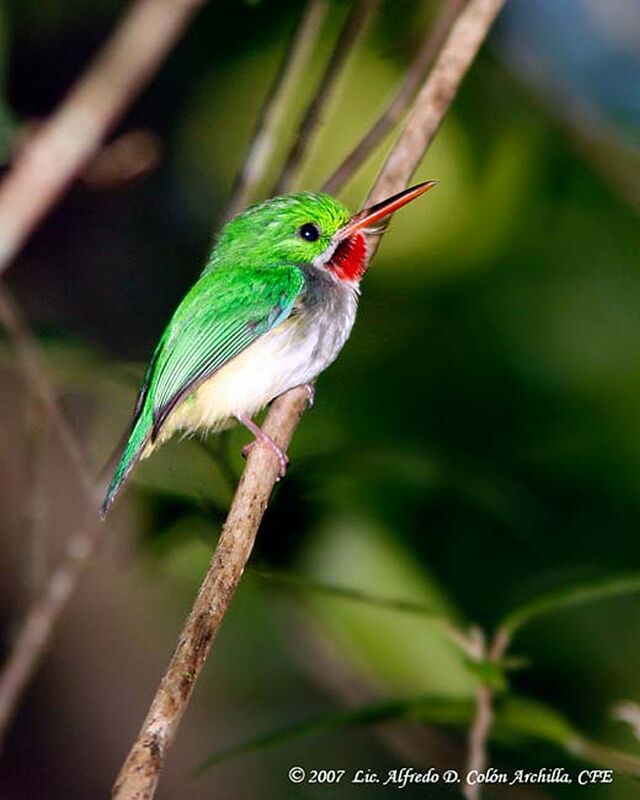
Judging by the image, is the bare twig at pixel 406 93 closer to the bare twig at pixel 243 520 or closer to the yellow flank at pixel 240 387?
the bare twig at pixel 243 520

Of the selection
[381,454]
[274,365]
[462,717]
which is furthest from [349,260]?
[462,717]

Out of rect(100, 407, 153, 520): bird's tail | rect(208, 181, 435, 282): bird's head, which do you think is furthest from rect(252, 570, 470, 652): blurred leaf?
rect(208, 181, 435, 282): bird's head

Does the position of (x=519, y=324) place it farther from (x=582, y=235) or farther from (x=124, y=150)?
(x=124, y=150)

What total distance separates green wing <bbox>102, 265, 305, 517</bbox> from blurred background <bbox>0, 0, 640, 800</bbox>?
0.41 ft

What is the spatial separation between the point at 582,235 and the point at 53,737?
8.30 feet

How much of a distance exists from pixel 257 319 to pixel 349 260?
0.33 meters

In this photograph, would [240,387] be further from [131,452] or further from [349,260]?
[349,260]

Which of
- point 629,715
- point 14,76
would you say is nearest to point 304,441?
point 629,715

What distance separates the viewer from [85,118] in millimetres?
1896

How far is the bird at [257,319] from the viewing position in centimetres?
304

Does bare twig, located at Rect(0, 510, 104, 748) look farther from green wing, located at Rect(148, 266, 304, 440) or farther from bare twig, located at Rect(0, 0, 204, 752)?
bare twig, located at Rect(0, 0, 204, 752)

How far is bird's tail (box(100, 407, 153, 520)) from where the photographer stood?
283 cm

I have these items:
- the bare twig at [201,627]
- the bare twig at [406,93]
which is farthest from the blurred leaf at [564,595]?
the bare twig at [406,93]

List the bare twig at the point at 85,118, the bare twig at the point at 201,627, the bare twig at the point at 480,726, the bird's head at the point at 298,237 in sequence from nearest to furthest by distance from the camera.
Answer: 1. the bare twig at the point at 201,627
2. the bare twig at the point at 85,118
3. the bare twig at the point at 480,726
4. the bird's head at the point at 298,237
